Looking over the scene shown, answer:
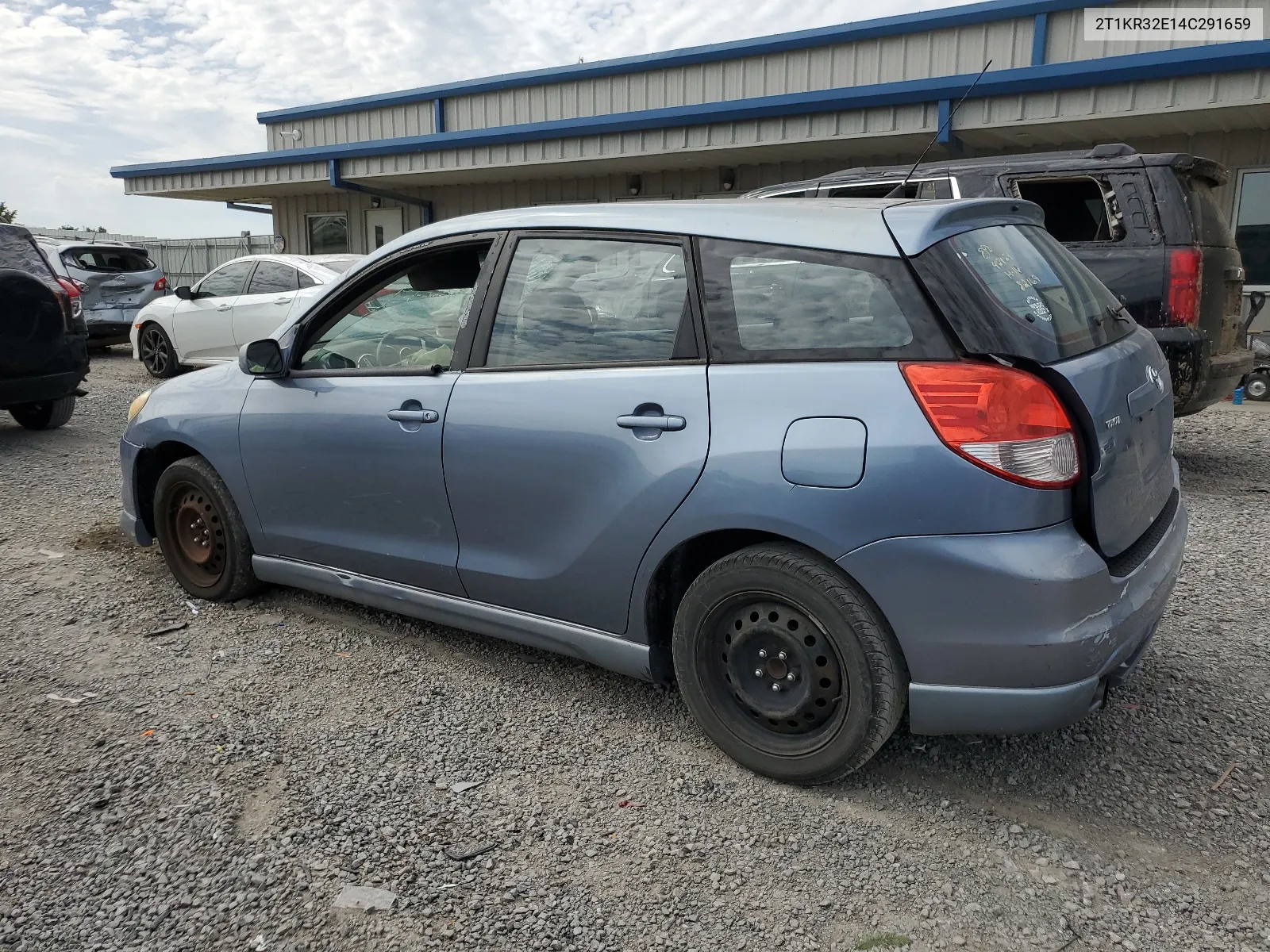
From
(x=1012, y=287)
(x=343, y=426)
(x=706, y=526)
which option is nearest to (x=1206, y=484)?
(x=1012, y=287)

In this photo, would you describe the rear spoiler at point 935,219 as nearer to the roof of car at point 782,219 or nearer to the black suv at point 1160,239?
the roof of car at point 782,219

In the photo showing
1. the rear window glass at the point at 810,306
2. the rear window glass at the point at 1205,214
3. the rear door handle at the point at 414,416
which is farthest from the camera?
the rear window glass at the point at 1205,214

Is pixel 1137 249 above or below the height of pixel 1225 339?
above

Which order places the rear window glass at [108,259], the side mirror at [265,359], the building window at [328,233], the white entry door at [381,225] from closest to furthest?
the side mirror at [265,359] < the rear window glass at [108,259] < the white entry door at [381,225] < the building window at [328,233]

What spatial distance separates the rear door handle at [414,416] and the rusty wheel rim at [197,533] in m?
1.24

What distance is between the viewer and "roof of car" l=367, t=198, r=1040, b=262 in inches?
105

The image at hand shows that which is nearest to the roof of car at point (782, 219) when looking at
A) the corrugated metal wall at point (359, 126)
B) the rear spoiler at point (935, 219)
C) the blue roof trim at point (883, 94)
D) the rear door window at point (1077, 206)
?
the rear spoiler at point (935, 219)

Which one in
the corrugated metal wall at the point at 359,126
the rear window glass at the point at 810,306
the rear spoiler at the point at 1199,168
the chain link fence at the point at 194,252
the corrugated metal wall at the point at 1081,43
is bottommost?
the rear window glass at the point at 810,306

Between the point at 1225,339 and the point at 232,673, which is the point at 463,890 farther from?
the point at 1225,339

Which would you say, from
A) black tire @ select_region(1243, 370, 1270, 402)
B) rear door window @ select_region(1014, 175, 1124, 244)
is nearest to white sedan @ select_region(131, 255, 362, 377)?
rear door window @ select_region(1014, 175, 1124, 244)

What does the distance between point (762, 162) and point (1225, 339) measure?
805 centimetres

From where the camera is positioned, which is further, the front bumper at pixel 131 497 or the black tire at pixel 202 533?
the front bumper at pixel 131 497

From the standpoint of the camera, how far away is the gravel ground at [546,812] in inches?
90.3

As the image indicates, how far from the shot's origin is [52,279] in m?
8.26
